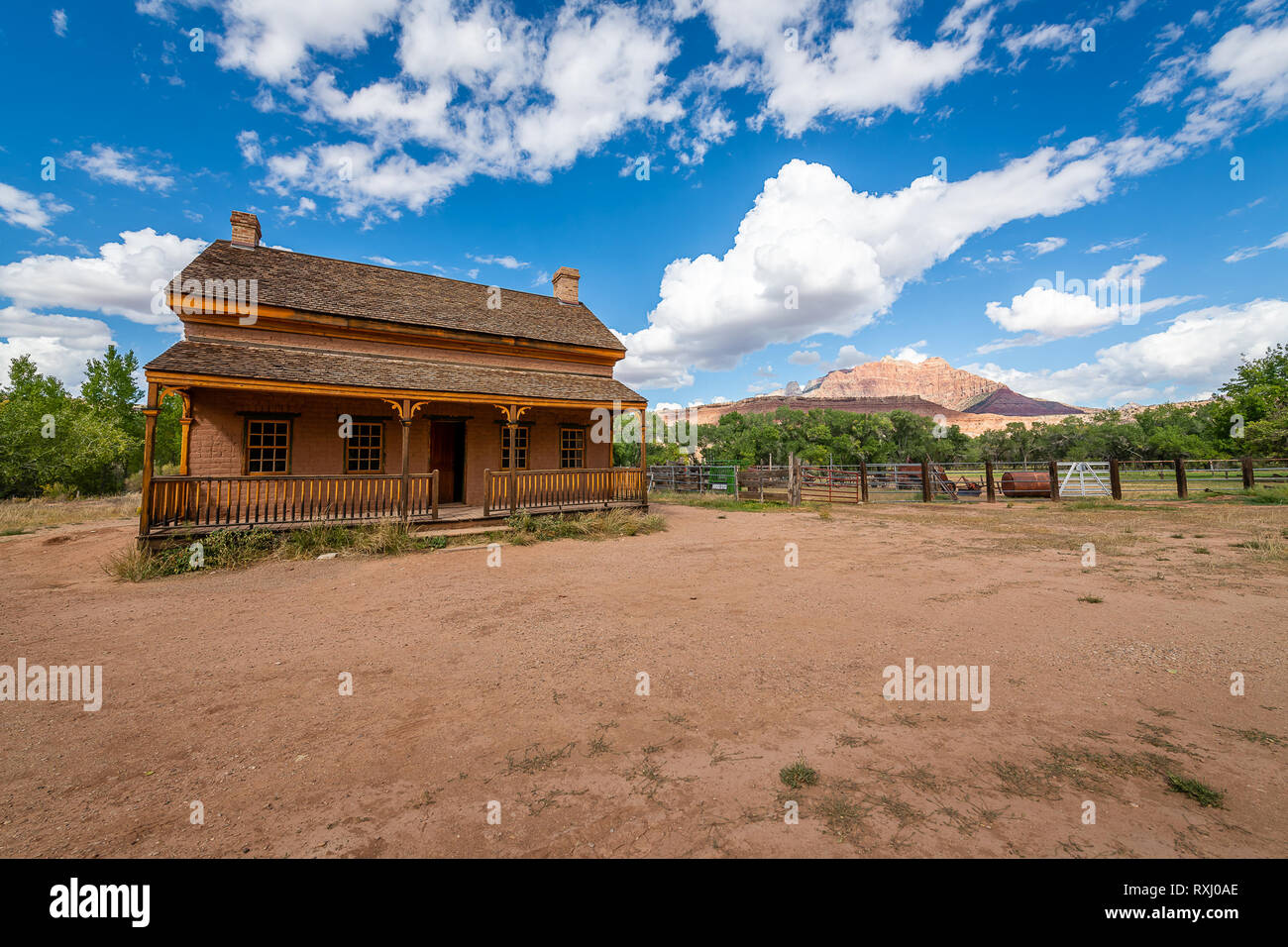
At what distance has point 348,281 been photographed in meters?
14.9

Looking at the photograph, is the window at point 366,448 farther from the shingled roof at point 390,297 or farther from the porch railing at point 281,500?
the shingled roof at point 390,297

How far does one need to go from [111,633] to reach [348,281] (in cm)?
1271

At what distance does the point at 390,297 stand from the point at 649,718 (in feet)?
51.8

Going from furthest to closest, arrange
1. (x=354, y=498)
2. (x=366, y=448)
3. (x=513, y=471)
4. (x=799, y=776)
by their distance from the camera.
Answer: (x=366, y=448) → (x=513, y=471) → (x=354, y=498) → (x=799, y=776)

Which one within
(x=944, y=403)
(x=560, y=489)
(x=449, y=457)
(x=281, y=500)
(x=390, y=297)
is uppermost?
(x=944, y=403)

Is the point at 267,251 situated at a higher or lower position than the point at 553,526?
higher

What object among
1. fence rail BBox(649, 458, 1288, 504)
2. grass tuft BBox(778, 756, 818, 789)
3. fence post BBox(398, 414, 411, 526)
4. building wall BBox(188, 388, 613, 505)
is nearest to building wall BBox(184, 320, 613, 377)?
building wall BBox(188, 388, 613, 505)

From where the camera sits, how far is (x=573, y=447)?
16.3 m

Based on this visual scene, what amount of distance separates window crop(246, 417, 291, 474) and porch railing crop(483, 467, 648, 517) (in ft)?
15.9

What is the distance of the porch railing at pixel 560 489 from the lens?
12586 mm

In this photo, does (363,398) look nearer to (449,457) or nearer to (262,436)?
(262,436)

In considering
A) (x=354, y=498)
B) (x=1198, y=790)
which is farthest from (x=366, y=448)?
(x=1198, y=790)
